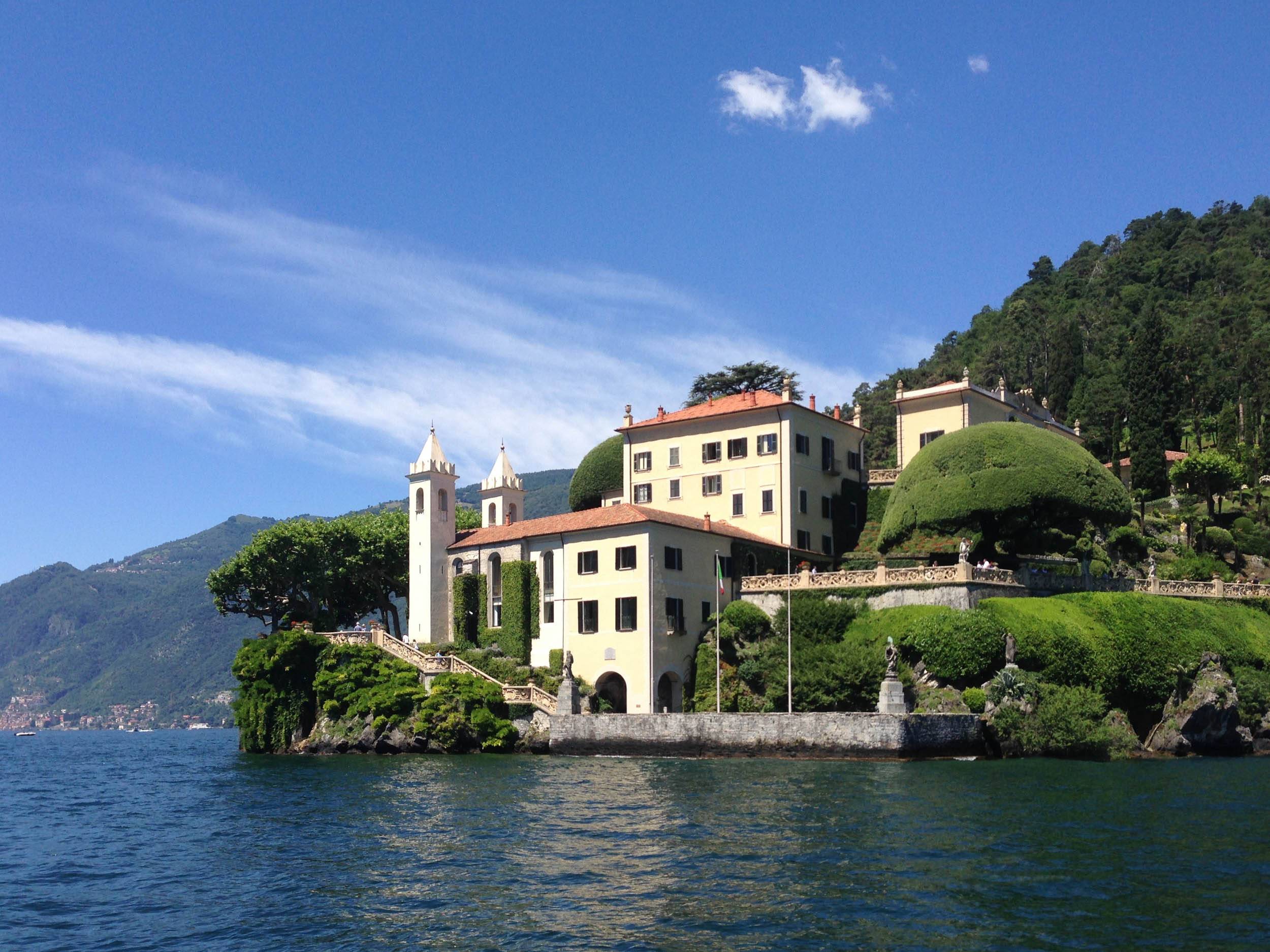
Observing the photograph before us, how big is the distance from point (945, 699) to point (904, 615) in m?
5.03

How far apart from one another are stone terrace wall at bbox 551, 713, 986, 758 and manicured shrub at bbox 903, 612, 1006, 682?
9.86 feet

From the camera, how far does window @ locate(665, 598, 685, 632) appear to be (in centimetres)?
5694

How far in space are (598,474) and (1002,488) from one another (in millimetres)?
27788

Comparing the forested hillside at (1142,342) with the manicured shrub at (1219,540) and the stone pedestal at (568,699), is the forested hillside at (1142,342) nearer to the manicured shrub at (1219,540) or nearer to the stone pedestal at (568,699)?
the manicured shrub at (1219,540)

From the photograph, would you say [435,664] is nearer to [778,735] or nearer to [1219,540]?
[778,735]

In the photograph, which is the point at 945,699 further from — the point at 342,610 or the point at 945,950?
the point at 342,610

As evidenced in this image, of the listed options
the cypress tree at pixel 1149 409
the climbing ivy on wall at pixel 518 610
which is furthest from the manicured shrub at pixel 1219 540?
the climbing ivy on wall at pixel 518 610

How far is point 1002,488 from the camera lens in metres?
53.8

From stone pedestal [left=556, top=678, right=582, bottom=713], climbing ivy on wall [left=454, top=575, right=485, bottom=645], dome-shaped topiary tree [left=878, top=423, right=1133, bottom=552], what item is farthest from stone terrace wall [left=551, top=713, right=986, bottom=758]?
climbing ivy on wall [left=454, top=575, right=485, bottom=645]

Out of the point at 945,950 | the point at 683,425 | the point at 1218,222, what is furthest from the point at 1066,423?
the point at 945,950

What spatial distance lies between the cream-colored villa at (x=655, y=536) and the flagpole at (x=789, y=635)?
319 centimetres

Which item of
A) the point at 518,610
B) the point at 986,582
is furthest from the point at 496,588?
the point at 986,582

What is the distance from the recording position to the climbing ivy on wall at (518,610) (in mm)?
60719

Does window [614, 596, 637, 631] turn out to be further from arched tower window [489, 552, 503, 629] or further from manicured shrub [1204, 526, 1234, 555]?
manicured shrub [1204, 526, 1234, 555]
